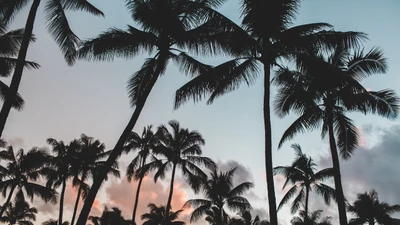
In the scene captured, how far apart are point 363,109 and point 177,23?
32.2 feet

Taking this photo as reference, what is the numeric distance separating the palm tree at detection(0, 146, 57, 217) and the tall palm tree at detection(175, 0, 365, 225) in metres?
21.1

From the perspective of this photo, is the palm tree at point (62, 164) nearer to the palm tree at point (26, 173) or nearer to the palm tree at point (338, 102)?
the palm tree at point (26, 173)

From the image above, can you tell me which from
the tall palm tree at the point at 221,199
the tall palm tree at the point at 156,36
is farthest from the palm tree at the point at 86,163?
the tall palm tree at the point at 156,36

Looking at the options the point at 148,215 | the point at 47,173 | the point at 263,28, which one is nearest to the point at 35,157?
the point at 47,173

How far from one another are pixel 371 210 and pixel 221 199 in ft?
63.0

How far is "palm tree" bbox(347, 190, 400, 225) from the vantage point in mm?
40234

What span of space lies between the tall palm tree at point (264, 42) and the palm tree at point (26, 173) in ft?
69.1

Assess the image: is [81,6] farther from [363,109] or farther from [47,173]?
[47,173]

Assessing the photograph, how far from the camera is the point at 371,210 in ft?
134

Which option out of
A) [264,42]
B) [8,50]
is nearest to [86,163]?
[8,50]

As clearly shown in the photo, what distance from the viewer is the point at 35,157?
A: 99.0ft

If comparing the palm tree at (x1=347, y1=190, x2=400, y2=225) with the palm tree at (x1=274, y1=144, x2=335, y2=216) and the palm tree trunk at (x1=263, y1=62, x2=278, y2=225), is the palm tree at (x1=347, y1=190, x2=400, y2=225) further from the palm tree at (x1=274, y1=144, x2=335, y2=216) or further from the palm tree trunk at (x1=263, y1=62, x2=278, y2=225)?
the palm tree trunk at (x1=263, y1=62, x2=278, y2=225)

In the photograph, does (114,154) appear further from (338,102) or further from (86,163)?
A: (86,163)

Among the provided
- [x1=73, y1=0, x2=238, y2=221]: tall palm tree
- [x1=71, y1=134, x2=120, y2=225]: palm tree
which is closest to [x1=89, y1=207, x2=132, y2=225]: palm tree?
[x1=71, y1=134, x2=120, y2=225]: palm tree
